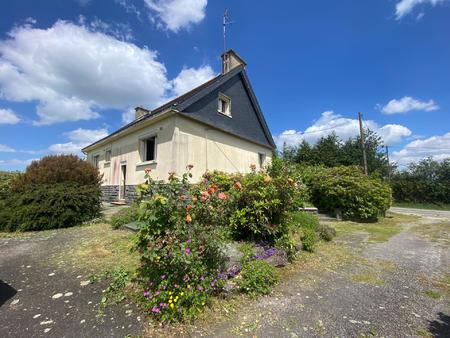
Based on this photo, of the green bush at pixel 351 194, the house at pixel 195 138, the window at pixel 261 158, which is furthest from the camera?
the window at pixel 261 158

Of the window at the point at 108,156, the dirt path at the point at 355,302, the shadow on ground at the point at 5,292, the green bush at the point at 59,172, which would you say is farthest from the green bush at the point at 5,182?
the dirt path at the point at 355,302

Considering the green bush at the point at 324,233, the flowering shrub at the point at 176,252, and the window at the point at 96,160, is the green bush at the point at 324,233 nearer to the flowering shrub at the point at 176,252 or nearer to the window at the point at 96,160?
the flowering shrub at the point at 176,252

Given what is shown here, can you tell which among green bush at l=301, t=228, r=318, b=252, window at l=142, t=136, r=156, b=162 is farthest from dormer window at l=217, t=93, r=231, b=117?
green bush at l=301, t=228, r=318, b=252

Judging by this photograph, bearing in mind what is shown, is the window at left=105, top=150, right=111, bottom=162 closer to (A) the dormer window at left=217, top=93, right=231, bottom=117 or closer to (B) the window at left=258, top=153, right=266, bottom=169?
(A) the dormer window at left=217, top=93, right=231, bottom=117

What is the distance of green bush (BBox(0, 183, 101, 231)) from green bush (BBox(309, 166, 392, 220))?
902 centimetres

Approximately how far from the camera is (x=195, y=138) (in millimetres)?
10195

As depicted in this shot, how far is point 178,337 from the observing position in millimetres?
2195

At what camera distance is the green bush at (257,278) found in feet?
9.95

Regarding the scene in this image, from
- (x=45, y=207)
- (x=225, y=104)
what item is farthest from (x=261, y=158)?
(x=45, y=207)

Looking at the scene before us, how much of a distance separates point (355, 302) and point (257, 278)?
1258mm

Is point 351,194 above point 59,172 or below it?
below

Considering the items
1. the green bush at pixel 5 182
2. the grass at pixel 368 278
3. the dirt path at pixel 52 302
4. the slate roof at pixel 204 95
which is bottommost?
the grass at pixel 368 278

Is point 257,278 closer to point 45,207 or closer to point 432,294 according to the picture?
point 432,294

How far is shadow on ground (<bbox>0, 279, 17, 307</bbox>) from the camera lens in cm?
279
